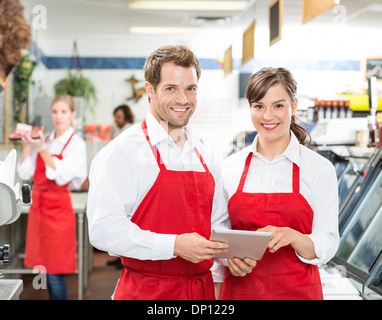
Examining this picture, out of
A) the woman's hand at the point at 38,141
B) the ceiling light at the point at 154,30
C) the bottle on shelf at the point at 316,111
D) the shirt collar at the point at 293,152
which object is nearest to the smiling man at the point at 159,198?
the shirt collar at the point at 293,152

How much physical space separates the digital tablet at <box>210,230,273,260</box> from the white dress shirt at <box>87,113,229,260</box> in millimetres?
150

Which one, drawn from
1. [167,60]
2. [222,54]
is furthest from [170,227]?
[222,54]

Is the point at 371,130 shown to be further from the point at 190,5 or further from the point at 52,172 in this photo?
the point at 190,5

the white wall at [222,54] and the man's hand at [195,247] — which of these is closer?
the man's hand at [195,247]

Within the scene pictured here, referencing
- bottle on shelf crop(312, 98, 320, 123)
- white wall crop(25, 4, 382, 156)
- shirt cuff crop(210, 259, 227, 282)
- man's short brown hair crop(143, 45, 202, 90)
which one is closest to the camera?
man's short brown hair crop(143, 45, 202, 90)

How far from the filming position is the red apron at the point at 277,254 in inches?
61.8

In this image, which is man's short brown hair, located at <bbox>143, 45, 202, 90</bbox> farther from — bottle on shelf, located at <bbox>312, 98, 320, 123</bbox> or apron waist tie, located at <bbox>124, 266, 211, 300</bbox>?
bottle on shelf, located at <bbox>312, 98, 320, 123</bbox>

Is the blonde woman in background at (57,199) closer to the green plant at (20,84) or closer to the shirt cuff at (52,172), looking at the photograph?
the shirt cuff at (52,172)

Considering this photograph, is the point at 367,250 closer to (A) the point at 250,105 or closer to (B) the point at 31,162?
(A) the point at 250,105

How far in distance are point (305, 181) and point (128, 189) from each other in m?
0.55

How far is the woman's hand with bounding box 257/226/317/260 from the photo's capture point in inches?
57.2


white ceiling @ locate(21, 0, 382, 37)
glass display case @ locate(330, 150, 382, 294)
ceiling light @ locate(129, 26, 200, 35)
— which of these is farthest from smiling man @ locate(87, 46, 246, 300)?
ceiling light @ locate(129, 26, 200, 35)

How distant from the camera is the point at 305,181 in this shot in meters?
1.58
